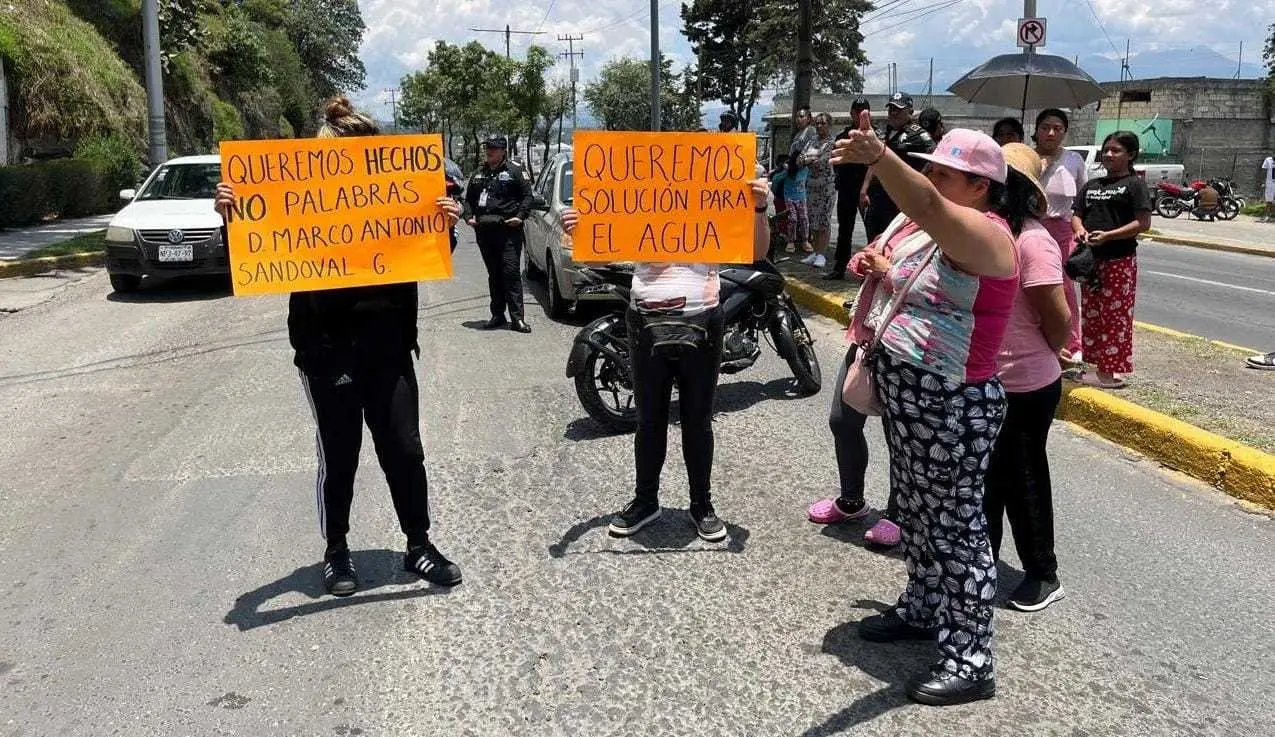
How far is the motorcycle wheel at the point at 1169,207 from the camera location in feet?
81.5

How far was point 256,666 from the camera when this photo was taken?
133 inches

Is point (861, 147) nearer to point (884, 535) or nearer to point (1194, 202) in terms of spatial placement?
point (884, 535)

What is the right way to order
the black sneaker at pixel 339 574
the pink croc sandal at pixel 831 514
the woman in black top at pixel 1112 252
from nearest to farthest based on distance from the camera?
the black sneaker at pixel 339 574
the pink croc sandal at pixel 831 514
the woman in black top at pixel 1112 252

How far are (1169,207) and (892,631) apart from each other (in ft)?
83.6

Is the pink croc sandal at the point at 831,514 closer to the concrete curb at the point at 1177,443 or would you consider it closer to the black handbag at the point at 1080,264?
the black handbag at the point at 1080,264

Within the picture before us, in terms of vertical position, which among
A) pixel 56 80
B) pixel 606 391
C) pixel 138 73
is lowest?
pixel 606 391

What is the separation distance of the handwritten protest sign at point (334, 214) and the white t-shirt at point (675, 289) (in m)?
0.89

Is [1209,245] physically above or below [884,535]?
above

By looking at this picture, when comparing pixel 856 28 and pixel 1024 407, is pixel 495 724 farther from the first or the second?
pixel 856 28

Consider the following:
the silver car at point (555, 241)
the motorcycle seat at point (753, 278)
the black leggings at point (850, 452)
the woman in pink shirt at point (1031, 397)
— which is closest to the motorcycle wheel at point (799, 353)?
the motorcycle seat at point (753, 278)

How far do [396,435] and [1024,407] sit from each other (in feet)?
7.78

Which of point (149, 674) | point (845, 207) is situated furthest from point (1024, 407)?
point (845, 207)

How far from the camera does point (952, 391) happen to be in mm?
2975

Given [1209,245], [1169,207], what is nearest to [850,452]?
[1209,245]
